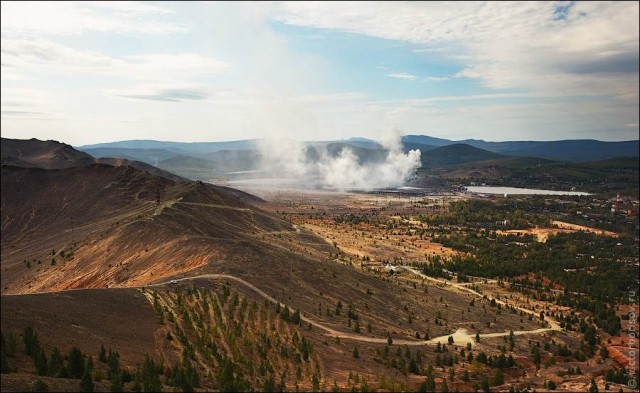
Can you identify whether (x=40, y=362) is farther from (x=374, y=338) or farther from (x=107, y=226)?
(x=107, y=226)

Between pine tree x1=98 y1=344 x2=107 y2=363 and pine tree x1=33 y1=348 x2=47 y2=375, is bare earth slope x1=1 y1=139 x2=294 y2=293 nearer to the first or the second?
pine tree x1=98 y1=344 x2=107 y2=363

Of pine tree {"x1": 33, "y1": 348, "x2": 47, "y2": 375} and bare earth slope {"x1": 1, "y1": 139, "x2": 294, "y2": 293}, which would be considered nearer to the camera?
pine tree {"x1": 33, "y1": 348, "x2": 47, "y2": 375}

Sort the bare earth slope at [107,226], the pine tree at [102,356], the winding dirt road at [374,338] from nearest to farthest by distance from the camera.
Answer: the pine tree at [102,356] < the winding dirt road at [374,338] < the bare earth slope at [107,226]

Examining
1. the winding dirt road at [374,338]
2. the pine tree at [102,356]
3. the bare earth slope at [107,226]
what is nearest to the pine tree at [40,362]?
the pine tree at [102,356]

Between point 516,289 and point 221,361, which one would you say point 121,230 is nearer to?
point 221,361

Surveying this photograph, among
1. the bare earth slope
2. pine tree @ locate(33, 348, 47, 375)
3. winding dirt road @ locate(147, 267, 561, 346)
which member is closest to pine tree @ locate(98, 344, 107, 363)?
pine tree @ locate(33, 348, 47, 375)

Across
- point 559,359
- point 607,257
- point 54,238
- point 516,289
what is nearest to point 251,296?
point 559,359

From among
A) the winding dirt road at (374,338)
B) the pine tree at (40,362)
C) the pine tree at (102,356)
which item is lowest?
the winding dirt road at (374,338)

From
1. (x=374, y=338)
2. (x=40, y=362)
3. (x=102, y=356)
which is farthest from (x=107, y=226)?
(x=40, y=362)

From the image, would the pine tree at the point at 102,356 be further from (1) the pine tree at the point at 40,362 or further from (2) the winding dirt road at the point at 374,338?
(2) the winding dirt road at the point at 374,338

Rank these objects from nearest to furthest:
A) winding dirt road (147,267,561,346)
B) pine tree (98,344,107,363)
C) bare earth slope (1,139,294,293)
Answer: pine tree (98,344,107,363), winding dirt road (147,267,561,346), bare earth slope (1,139,294,293)

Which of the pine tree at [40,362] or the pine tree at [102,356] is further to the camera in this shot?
the pine tree at [102,356]
